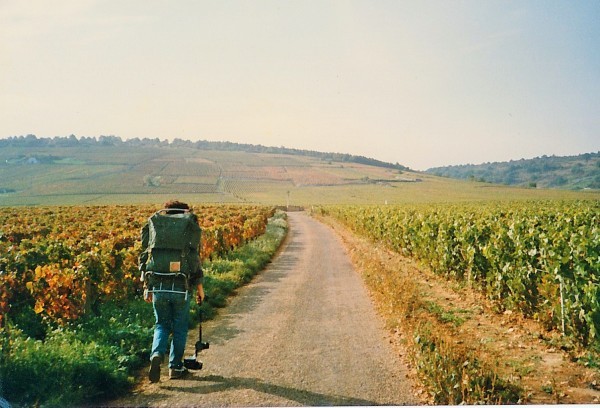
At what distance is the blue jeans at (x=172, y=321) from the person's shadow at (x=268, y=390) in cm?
34

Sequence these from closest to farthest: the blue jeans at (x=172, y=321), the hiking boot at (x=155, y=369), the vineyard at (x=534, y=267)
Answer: the hiking boot at (x=155, y=369)
the blue jeans at (x=172, y=321)
the vineyard at (x=534, y=267)

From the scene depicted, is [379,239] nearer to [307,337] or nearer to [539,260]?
[539,260]

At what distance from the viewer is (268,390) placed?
4.73 meters

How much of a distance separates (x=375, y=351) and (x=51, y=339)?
14.0 ft

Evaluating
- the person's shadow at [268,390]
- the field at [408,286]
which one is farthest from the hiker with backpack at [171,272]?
the field at [408,286]

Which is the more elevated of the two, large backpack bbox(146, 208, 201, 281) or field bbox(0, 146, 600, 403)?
large backpack bbox(146, 208, 201, 281)

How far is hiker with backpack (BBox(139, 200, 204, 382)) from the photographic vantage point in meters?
4.85

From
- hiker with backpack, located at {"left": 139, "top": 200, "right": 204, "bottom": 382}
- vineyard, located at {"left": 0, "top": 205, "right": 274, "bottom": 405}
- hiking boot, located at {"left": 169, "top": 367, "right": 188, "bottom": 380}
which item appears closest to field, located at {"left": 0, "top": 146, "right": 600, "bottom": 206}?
vineyard, located at {"left": 0, "top": 205, "right": 274, "bottom": 405}

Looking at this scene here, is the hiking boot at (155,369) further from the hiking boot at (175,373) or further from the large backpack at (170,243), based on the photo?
the large backpack at (170,243)

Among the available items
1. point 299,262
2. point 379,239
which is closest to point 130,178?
point 379,239

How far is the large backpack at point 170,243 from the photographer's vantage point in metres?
4.84

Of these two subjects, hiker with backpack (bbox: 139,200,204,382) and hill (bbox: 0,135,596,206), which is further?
hill (bbox: 0,135,596,206)

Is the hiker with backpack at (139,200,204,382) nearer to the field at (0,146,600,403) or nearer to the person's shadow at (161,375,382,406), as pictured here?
the person's shadow at (161,375,382,406)

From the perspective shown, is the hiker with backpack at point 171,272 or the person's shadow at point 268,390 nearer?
the person's shadow at point 268,390
